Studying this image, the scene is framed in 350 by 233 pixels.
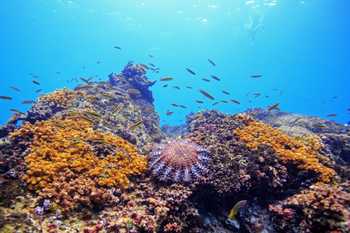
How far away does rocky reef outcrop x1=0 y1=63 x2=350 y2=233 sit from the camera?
5473mm

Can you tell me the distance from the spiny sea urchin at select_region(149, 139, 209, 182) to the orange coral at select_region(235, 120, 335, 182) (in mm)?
1762

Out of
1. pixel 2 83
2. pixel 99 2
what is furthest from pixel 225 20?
pixel 2 83

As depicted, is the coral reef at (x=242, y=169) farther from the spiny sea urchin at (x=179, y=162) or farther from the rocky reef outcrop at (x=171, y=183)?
the spiny sea urchin at (x=179, y=162)

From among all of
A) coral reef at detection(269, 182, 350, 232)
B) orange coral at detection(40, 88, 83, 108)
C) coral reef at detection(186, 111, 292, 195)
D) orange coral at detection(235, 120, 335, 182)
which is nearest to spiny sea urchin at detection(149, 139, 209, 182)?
coral reef at detection(186, 111, 292, 195)

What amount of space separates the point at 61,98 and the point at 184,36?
384ft

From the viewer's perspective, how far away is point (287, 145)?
8406 millimetres

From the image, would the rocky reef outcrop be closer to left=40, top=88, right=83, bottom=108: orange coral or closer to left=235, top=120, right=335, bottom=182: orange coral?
left=235, top=120, right=335, bottom=182: orange coral

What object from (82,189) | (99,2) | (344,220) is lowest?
(344,220)

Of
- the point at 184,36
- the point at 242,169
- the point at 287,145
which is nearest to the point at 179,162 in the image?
the point at 242,169

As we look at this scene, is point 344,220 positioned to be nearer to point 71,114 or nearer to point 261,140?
point 261,140

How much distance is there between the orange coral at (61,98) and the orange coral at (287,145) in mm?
7309

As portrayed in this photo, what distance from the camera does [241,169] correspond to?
7316mm

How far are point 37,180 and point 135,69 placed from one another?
1500 centimetres

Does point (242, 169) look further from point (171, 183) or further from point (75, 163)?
point (75, 163)
